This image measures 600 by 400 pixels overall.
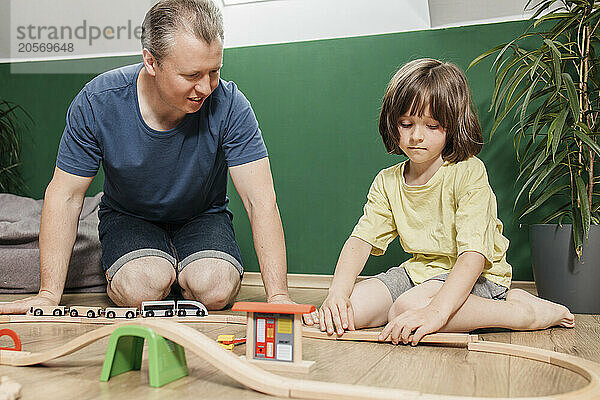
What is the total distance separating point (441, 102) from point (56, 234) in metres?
1.05

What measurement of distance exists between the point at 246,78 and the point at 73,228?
1259 millimetres

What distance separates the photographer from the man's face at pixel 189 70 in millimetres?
1436

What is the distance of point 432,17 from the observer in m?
2.38

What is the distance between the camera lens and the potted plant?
118 inches

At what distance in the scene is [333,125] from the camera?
252cm

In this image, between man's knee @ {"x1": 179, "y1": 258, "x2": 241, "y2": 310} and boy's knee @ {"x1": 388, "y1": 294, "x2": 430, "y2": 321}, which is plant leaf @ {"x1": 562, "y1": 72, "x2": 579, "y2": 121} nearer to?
boy's knee @ {"x1": 388, "y1": 294, "x2": 430, "y2": 321}

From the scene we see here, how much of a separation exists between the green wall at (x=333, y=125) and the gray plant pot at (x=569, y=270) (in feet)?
1.14

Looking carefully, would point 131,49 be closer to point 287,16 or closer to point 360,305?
point 287,16

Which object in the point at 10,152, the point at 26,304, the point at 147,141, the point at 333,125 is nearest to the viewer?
the point at 26,304

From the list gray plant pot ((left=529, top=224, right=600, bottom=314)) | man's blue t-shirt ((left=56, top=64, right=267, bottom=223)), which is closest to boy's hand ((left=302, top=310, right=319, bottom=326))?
man's blue t-shirt ((left=56, top=64, right=267, bottom=223))

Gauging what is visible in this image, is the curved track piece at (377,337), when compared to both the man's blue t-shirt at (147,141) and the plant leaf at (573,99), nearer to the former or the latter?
the man's blue t-shirt at (147,141)

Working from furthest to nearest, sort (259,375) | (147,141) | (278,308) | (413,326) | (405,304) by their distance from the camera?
(147,141) → (405,304) → (413,326) → (278,308) → (259,375)

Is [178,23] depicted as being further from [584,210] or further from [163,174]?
[584,210]

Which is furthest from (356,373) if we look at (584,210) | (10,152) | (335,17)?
(10,152)
